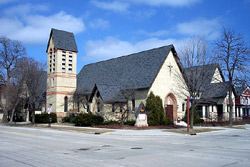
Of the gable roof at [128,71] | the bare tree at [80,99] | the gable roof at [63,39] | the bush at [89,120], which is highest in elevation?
the gable roof at [63,39]

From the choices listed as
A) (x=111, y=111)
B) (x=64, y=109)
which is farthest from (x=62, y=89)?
(x=111, y=111)

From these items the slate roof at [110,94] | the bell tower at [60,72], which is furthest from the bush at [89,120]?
the bell tower at [60,72]

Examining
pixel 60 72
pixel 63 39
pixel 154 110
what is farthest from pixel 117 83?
pixel 63 39

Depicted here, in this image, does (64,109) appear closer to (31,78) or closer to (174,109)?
(31,78)

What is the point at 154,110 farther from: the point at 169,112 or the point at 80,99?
the point at 80,99

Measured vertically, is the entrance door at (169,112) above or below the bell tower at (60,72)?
below

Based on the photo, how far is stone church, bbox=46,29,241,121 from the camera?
105 ft

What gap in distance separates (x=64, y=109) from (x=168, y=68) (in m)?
16.1

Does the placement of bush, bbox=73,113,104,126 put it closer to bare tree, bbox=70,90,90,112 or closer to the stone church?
the stone church

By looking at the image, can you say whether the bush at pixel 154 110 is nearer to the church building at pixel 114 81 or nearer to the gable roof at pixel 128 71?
the church building at pixel 114 81

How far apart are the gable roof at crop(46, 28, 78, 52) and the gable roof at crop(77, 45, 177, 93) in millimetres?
5242

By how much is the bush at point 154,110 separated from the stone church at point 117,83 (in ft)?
3.91

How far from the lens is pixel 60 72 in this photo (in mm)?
38031

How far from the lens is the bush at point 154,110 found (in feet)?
97.8
